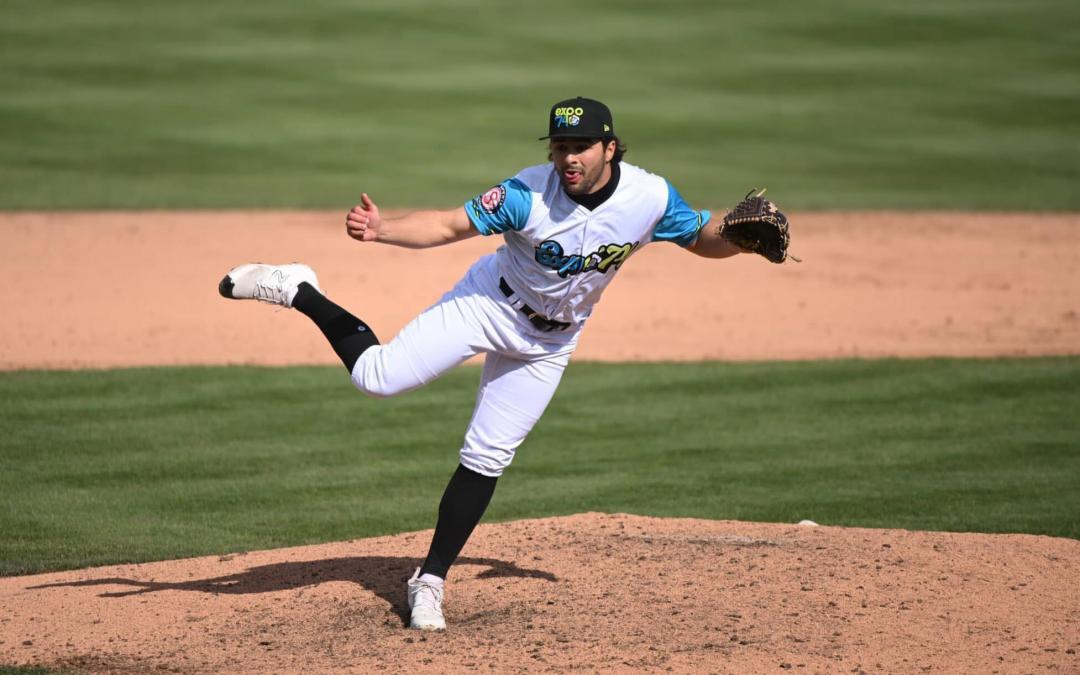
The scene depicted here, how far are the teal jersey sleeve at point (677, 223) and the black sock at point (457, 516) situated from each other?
1192 mm

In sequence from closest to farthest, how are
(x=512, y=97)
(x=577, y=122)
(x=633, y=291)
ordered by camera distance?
(x=577, y=122) → (x=633, y=291) → (x=512, y=97)

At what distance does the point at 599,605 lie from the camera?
571cm

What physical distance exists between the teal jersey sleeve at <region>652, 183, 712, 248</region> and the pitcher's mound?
1.46m

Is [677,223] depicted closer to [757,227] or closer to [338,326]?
[757,227]

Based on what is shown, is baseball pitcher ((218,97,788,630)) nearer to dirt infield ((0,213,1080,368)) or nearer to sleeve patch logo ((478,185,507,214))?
sleeve patch logo ((478,185,507,214))

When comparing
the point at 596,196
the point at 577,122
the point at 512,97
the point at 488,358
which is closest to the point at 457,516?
the point at 488,358

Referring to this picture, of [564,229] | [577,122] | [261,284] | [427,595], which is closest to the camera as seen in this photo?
[577,122]

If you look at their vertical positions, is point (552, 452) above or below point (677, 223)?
below

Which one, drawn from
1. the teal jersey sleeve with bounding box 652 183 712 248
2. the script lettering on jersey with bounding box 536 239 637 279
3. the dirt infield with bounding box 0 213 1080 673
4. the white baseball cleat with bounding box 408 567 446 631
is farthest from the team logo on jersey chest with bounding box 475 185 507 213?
the dirt infield with bounding box 0 213 1080 673

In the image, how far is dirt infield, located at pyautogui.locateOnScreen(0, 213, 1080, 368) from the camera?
1145cm

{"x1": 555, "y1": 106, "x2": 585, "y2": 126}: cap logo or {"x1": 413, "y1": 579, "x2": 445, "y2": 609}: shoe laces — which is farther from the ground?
{"x1": 555, "y1": 106, "x2": 585, "y2": 126}: cap logo

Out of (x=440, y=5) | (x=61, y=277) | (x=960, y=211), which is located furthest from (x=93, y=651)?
(x=440, y=5)

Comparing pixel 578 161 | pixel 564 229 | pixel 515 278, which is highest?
pixel 578 161

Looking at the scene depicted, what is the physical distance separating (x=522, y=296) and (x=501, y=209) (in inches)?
15.4
